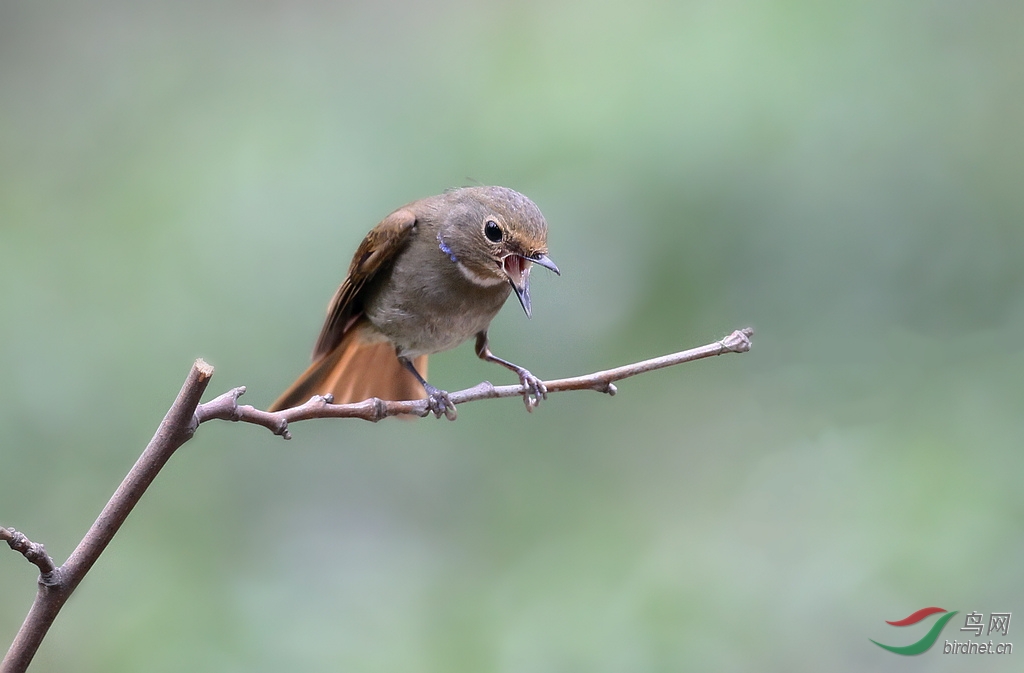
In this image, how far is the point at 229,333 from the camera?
4.10 metres

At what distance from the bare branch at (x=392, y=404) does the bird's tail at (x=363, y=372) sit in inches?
40.7

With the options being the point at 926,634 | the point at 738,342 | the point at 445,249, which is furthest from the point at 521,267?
the point at 926,634

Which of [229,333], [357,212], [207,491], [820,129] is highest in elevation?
[820,129]

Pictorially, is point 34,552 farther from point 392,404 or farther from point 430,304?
point 430,304

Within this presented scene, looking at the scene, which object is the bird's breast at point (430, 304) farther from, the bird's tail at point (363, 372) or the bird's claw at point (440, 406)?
the bird's claw at point (440, 406)

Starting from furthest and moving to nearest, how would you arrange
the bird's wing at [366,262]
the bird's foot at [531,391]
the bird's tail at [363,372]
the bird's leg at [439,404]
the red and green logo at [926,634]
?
the bird's tail at [363,372] → the bird's wing at [366,262] → the red and green logo at [926,634] → the bird's leg at [439,404] → the bird's foot at [531,391]

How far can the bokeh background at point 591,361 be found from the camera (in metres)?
3.57

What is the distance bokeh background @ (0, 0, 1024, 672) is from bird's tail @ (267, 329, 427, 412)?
0.62ft

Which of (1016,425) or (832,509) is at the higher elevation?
(1016,425)

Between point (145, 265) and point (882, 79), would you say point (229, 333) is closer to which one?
point (145, 265)

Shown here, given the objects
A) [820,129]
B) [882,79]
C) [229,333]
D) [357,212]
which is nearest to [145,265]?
[229,333]

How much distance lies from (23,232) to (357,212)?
1.52m

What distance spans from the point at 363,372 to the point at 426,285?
22.4 inches

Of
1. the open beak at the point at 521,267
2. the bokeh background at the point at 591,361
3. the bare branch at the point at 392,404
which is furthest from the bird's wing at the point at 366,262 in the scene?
the bare branch at the point at 392,404
